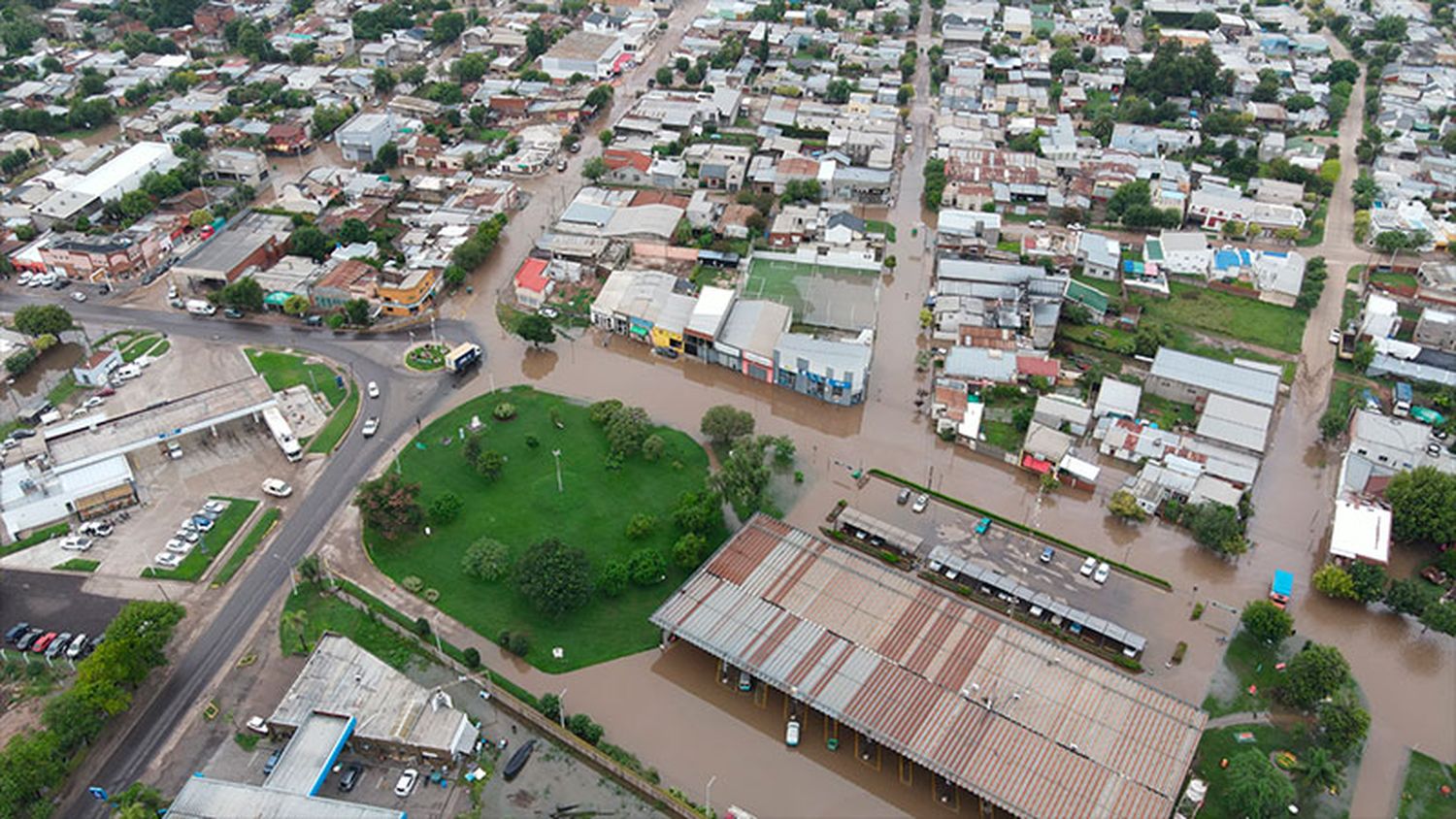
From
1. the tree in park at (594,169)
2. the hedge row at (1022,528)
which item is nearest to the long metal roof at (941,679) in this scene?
the hedge row at (1022,528)

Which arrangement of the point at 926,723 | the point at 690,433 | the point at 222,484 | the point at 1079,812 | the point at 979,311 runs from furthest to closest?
1. the point at 979,311
2. the point at 690,433
3. the point at 222,484
4. the point at 926,723
5. the point at 1079,812

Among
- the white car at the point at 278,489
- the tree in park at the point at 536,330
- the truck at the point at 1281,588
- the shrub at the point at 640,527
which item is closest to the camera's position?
the truck at the point at 1281,588

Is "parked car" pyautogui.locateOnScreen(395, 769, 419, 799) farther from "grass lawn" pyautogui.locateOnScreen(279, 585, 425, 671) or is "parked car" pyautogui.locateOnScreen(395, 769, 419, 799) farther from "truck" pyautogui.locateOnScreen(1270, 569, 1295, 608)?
"truck" pyautogui.locateOnScreen(1270, 569, 1295, 608)

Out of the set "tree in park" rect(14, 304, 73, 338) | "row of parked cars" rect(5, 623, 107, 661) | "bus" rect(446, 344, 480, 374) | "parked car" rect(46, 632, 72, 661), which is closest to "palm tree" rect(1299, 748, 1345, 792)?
"bus" rect(446, 344, 480, 374)

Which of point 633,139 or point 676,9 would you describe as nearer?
point 633,139

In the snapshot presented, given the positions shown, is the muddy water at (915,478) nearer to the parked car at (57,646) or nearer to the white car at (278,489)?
the white car at (278,489)

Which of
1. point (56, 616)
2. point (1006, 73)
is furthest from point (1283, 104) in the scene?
point (56, 616)

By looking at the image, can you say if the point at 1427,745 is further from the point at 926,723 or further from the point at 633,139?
the point at 633,139
